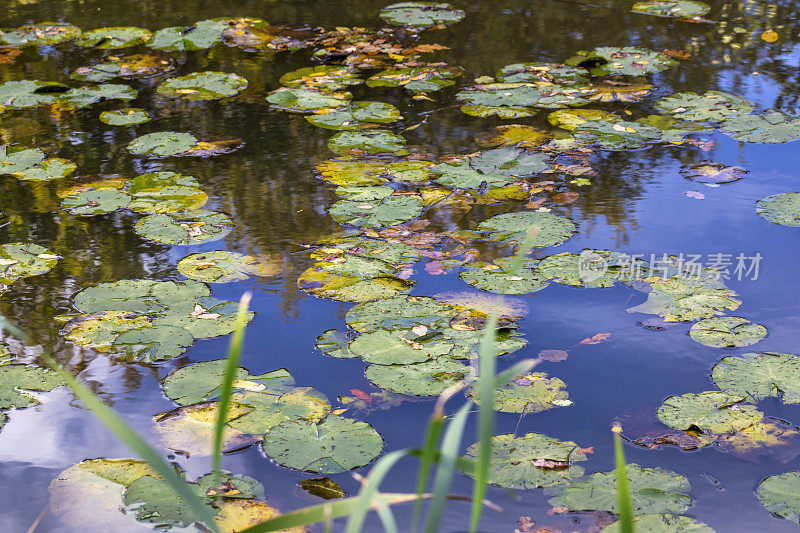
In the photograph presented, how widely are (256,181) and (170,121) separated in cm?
101

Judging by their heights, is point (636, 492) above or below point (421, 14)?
below

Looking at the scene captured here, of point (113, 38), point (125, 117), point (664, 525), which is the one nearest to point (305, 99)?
point (125, 117)

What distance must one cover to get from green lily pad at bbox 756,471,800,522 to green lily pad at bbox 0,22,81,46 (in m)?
5.66

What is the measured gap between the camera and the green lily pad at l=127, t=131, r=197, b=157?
396cm

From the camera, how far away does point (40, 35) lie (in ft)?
19.0

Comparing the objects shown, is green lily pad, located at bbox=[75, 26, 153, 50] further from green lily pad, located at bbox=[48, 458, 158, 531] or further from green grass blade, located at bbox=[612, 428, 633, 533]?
green grass blade, located at bbox=[612, 428, 633, 533]

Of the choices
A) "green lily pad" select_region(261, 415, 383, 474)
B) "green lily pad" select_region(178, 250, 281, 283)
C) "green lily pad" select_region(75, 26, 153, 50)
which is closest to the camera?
"green lily pad" select_region(261, 415, 383, 474)

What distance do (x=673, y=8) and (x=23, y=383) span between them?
211 inches

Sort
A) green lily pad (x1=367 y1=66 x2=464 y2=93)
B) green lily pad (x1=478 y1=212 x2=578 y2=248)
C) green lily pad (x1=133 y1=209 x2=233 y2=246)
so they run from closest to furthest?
green lily pad (x1=478 y1=212 x2=578 y2=248) → green lily pad (x1=133 y1=209 x2=233 y2=246) → green lily pad (x1=367 y1=66 x2=464 y2=93)

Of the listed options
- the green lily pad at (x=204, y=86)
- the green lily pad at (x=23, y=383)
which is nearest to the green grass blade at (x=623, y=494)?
the green lily pad at (x=23, y=383)

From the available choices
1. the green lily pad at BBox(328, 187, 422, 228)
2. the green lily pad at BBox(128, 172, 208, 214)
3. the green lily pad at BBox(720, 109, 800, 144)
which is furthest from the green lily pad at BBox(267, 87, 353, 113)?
the green lily pad at BBox(720, 109, 800, 144)

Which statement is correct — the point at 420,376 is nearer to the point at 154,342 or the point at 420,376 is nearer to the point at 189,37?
the point at 154,342

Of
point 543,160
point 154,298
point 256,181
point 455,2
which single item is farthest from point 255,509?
point 455,2

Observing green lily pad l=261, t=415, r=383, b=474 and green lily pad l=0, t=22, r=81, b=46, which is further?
green lily pad l=0, t=22, r=81, b=46
